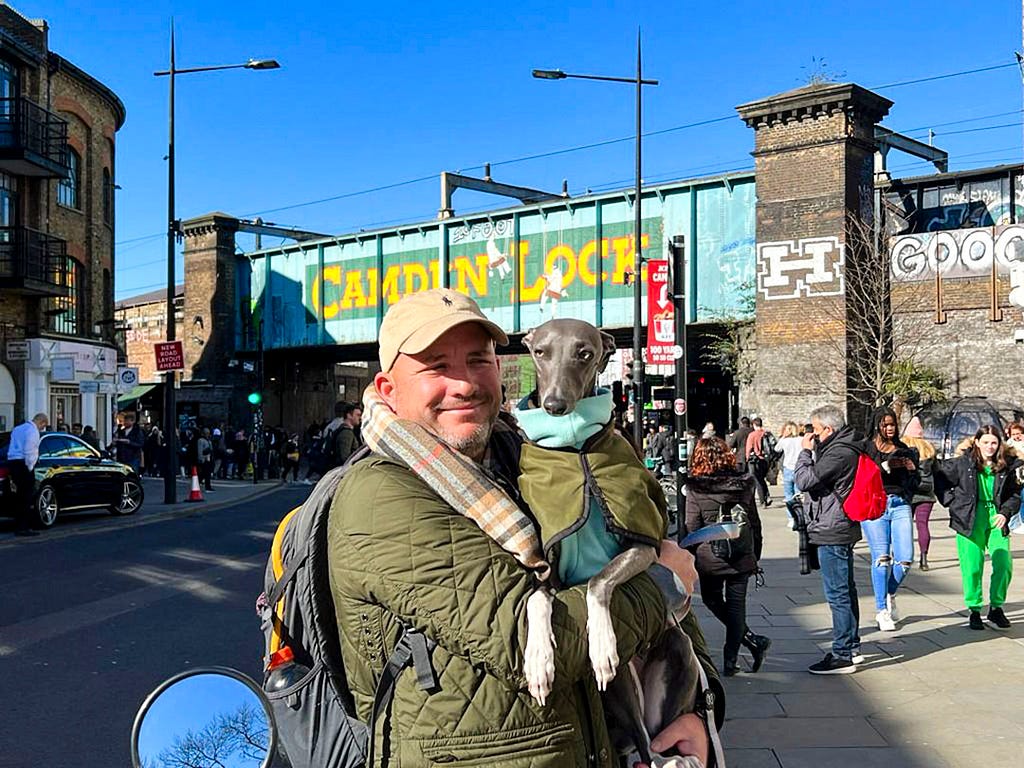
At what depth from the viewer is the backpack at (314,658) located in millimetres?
2244

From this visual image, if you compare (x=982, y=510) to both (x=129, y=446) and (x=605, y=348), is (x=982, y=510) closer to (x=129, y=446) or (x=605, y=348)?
(x=605, y=348)

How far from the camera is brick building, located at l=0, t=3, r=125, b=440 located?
→ 26938 millimetres

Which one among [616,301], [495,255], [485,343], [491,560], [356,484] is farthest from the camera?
[495,255]

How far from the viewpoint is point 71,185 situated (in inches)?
1224

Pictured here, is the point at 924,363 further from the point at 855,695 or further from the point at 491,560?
the point at 491,560

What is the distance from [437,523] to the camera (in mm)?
2014

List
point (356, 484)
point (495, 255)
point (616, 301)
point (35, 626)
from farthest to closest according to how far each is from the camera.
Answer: point (495, 255), point (616, 301), point (35, 626), point (356, 484)

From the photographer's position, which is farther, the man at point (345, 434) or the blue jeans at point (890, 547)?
the man at point (345, 434)

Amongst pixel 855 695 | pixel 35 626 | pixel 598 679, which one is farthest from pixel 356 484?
pixel 35 626

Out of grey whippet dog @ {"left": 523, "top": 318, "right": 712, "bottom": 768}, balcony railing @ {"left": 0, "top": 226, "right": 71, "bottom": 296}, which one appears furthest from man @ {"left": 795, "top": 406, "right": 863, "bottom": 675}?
balcony railing @ {"left": 0, "top": 226, "right": 71, "bottom": 296}

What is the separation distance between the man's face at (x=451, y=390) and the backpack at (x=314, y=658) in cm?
24

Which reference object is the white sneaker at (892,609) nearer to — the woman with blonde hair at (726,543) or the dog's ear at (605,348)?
the woman with blonde hair at (726,543)

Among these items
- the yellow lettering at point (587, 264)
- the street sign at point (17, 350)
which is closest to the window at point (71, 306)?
the street sign at point (17, 350)

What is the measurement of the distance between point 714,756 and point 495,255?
3047cm
